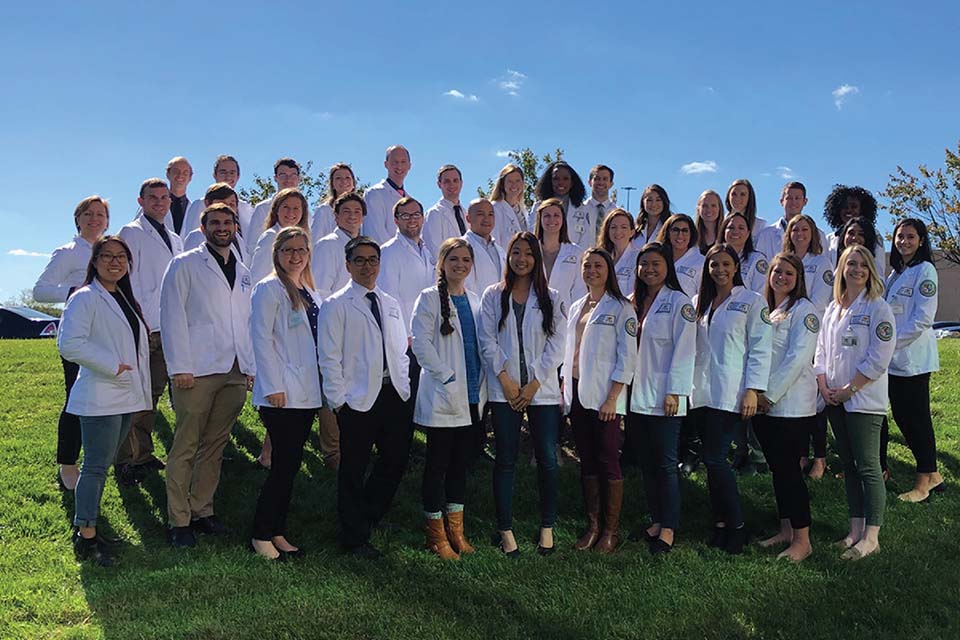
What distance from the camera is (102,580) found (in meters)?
5.20

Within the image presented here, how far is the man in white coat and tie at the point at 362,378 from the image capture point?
5.33 metres

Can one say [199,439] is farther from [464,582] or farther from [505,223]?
[505,223]

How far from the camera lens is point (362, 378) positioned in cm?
535

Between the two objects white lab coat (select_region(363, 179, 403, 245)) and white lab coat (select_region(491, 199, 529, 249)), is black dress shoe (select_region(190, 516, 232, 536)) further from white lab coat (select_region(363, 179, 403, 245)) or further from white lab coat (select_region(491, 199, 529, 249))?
white lab coat (select_region(491, 199, 529, 249))

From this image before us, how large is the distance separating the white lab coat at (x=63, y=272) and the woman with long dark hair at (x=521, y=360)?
3560 millimetres

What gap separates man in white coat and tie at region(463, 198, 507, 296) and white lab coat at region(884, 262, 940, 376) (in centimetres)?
356

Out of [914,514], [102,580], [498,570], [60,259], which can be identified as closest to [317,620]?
[498,570]

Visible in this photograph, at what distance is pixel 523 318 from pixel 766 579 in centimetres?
249

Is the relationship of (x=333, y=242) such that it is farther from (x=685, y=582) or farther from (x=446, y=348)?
(x=685, y=582)

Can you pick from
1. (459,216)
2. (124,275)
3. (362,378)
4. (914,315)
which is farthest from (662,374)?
(124,275)

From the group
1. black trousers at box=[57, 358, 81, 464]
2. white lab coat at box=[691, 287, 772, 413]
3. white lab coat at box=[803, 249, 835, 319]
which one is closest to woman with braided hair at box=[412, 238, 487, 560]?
white lab coat at box=[691, 287, 772, 413]

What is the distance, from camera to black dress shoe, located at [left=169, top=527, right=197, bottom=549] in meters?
5.67

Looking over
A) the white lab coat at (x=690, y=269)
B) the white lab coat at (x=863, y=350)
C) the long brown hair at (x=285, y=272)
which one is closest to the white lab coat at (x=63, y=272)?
the long brown hair at (x=285, y=272)

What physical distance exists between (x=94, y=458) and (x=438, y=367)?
2.52m
